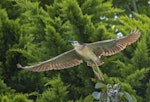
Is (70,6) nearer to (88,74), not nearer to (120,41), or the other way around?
(88,74)

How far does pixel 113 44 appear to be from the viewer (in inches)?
128

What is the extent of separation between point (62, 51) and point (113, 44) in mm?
1400


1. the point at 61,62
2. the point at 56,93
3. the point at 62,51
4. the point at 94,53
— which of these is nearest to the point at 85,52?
the point at 94,53

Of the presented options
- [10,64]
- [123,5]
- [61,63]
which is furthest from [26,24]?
[123,5]

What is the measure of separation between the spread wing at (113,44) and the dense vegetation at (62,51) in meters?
0.96

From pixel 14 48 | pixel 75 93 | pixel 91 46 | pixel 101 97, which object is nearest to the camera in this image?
pixel 101 97

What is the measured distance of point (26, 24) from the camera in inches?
209

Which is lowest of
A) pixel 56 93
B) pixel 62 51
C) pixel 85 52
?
pixel 56 93

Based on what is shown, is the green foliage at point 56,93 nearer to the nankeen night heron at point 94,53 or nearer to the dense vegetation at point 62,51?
the dense vegetation at point 62,51

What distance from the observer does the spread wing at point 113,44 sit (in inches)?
126

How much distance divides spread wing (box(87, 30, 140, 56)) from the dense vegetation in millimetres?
958

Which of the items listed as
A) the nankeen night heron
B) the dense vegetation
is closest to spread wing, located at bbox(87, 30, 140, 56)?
the nankeen night heron

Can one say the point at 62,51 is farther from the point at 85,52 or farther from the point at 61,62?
the point at 85,52

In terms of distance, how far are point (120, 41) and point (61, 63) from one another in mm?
433
